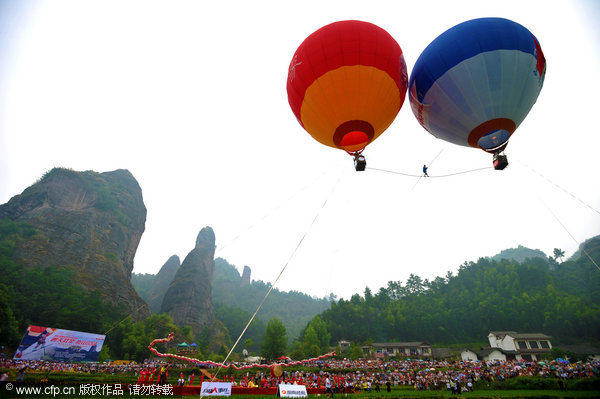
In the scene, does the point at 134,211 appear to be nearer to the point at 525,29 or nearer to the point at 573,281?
the point at 525,29

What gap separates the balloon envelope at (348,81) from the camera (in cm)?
948

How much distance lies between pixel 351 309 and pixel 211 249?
69063mm

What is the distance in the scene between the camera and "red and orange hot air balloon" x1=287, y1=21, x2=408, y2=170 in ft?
31.1

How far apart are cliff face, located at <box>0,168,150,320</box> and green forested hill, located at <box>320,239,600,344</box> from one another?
61.3 m

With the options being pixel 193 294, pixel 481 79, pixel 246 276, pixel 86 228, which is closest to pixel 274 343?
pixel 193 294

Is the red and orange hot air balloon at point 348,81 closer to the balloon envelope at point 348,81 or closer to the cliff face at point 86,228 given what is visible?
the balloon envelope at point 348,81

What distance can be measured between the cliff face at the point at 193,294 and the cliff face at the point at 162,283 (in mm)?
24249

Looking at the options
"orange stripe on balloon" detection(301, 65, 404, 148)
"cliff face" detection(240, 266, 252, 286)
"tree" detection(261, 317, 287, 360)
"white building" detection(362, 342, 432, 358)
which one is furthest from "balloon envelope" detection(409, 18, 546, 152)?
"cliff face" detection(240, 266, 252, 286)

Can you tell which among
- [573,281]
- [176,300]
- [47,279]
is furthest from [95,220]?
[573,281]

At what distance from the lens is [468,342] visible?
234 ft

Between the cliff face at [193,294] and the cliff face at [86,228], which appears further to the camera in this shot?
the cliff face at [193,294]

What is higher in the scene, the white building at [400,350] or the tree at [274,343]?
the tree at [274,343]

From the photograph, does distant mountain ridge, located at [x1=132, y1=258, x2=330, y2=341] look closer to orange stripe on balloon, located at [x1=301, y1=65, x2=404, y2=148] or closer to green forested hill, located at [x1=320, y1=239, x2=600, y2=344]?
green forested hill, located at [x1=320, y1=239, x2=600, y2=344]

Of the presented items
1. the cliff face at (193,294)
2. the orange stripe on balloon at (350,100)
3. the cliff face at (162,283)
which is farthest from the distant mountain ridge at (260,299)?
the orange stripe on balloon at (350,100)
